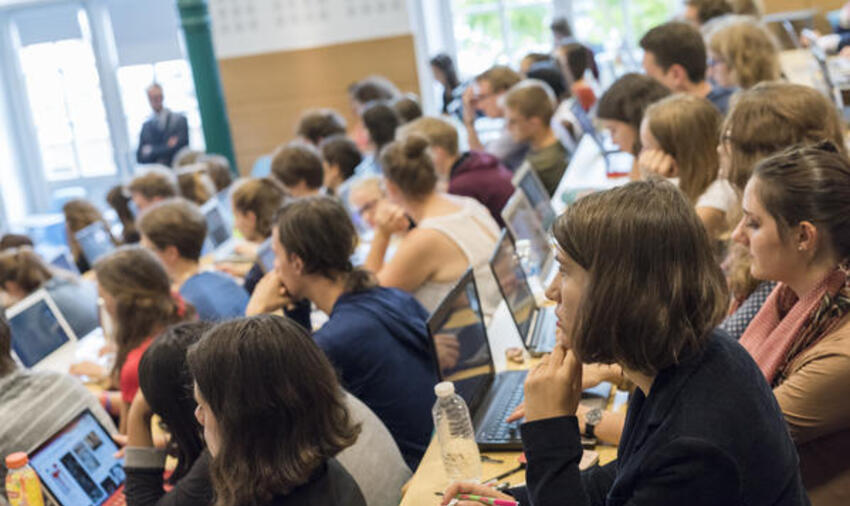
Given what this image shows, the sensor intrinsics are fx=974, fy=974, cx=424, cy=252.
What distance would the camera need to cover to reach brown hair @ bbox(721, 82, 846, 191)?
273 centimetres

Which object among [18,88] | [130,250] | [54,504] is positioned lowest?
[54,504]

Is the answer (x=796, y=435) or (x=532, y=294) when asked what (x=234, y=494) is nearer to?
(x=796, y=435)

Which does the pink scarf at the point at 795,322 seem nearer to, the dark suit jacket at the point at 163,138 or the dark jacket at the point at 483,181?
the dark jacket at the point at 483,181

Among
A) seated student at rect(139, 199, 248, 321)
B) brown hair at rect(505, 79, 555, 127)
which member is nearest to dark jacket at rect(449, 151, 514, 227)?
brown hair at rect(505, 79, 555, 127)

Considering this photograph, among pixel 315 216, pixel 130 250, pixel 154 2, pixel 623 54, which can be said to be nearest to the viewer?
pixel 315 216

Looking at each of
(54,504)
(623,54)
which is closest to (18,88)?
(623,54)

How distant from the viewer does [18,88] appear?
35.3 ft

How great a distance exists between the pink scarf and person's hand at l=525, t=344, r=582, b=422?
47cm

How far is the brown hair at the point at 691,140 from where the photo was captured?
11.1 feet

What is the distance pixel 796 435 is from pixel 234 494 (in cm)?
108

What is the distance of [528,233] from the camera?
12.4 ft

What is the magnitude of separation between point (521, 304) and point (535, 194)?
3.92 ft

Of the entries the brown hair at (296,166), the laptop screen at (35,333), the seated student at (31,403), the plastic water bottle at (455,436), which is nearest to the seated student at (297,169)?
the brown hair at (296,166)

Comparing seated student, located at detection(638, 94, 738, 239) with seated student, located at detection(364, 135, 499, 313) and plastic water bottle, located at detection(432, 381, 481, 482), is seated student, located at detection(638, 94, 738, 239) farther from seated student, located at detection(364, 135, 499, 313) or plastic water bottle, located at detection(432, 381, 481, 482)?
plastic water bottle, located at detection(432, 381, 481, 482)
